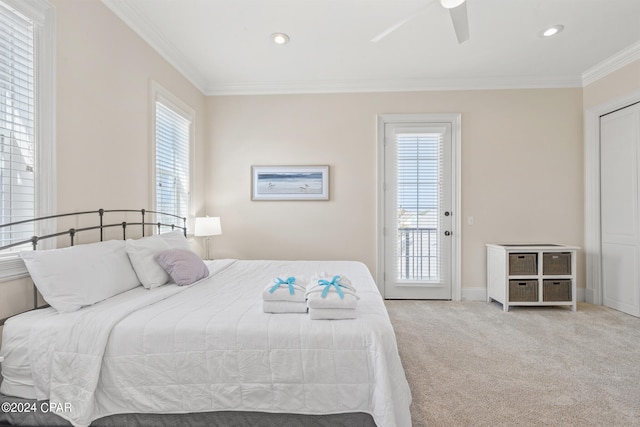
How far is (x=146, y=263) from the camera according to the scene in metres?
2.25

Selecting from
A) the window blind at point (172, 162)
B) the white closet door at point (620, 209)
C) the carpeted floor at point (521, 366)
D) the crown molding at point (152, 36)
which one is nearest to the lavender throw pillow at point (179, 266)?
the window blind at point (172, 162)

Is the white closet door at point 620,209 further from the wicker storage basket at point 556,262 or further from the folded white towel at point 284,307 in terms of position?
the folded white towel at point 284,307

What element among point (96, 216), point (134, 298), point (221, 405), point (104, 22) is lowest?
point (221, 405)

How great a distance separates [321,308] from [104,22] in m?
2.79

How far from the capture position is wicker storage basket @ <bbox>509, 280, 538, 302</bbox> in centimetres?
373

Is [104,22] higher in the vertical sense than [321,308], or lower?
higher

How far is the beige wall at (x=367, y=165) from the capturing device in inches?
163

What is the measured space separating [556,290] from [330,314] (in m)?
3.56

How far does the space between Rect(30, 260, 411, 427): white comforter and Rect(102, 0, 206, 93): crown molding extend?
8.29ft

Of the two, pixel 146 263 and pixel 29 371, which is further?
pixel 146 263

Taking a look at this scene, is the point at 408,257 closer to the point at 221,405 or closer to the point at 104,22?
the point at 221,405

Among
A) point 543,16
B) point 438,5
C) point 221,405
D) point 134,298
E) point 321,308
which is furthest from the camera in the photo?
point 543,16

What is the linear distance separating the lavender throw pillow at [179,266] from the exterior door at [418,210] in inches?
105

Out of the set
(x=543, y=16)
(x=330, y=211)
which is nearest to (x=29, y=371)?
(x=330, y=211)
